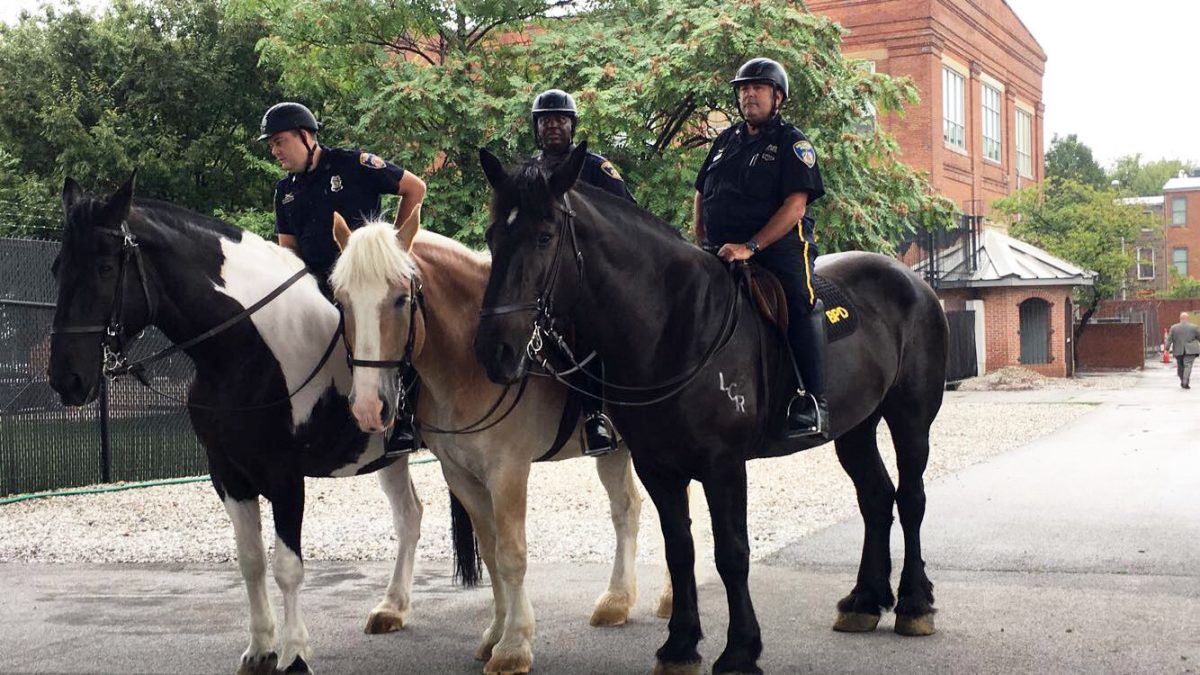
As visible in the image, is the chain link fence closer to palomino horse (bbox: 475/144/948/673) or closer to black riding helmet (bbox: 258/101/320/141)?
black riding helmet (bbox: 258/101/320/141)

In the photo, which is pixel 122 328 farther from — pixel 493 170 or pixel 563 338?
pixel 563 338

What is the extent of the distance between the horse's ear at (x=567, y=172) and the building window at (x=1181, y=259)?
8772 cm

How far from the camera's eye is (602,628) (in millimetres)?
6434

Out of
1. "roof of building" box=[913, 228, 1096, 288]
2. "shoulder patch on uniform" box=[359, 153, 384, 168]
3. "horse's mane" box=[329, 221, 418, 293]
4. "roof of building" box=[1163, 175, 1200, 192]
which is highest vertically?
"roof of building" box=[1163, 175, 1200, 192]

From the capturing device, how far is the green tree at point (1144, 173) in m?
110

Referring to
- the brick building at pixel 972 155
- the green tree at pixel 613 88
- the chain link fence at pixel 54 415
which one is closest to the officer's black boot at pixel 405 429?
the chain link fence at pixel 54 415

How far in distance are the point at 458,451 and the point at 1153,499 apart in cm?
811

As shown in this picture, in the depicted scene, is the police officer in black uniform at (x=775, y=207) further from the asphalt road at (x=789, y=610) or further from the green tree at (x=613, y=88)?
the green tree at (x=613, y=88)

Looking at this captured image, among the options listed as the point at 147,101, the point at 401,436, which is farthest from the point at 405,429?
the point at 147,101

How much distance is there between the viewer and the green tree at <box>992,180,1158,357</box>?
129ft

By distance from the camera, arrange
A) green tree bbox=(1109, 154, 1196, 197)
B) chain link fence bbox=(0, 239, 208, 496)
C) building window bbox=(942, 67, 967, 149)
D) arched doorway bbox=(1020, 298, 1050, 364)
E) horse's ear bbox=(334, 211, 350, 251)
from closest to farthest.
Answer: horse's ear bbox=(334, 211, 350, 251) → chain link fence bbox=(0, 239, 208, 496) → arched doorway bbox=(1020, 298, 1050, 364) → building window bbox=(942, 67, 967, 149) → green tree bbox=(1109, 154, 1196, 197)

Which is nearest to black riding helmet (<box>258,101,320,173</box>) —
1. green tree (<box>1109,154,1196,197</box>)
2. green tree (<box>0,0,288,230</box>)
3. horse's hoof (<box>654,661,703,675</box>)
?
horse's hoof (<box>654,661,703,675</box>)

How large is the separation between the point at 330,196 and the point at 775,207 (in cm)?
229

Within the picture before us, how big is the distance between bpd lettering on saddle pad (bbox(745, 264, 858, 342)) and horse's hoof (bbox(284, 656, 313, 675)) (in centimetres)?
263
